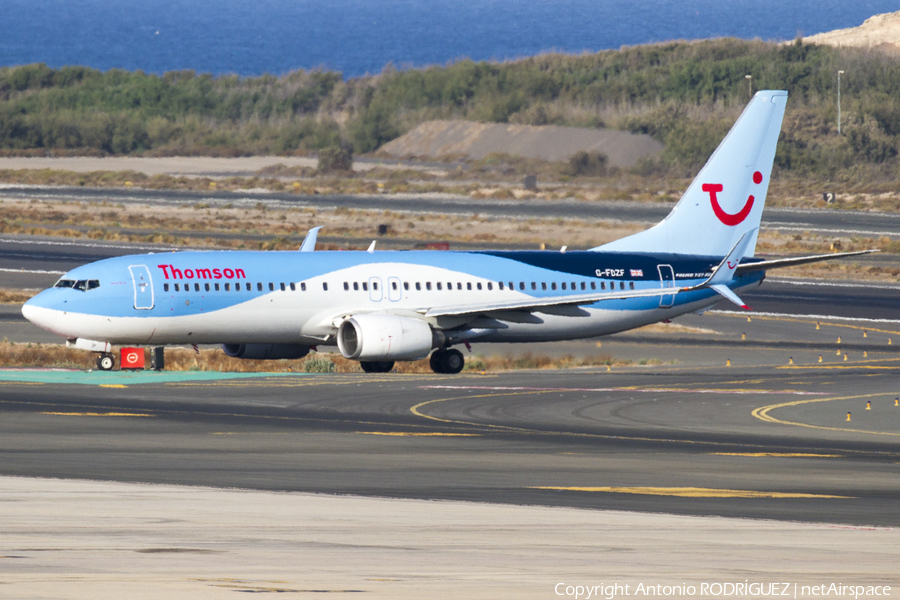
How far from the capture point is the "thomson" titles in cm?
4666

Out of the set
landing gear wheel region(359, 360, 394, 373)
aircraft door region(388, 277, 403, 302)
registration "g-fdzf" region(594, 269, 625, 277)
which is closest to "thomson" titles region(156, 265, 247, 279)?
aircraft door region(388, 277, 403, 302)

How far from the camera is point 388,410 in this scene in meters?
37.8

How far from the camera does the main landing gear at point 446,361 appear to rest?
50156 millimetres

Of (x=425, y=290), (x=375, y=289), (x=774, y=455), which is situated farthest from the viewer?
(x=425, y=290)

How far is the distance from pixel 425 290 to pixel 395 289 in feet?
3.48

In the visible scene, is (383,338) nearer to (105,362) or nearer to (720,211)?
(105,362)

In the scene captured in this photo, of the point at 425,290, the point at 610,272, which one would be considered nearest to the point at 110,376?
the point at 425,290

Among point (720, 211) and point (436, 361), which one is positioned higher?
point (720, 211)

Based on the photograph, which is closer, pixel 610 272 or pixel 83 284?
pixel 83 284

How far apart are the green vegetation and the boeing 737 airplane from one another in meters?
86.2

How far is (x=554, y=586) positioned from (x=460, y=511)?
6.51 meters

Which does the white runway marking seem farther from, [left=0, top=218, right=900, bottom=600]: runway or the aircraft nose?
the aircraft nose

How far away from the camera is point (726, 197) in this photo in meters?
55.7

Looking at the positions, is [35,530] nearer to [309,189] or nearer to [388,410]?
[388,410]
